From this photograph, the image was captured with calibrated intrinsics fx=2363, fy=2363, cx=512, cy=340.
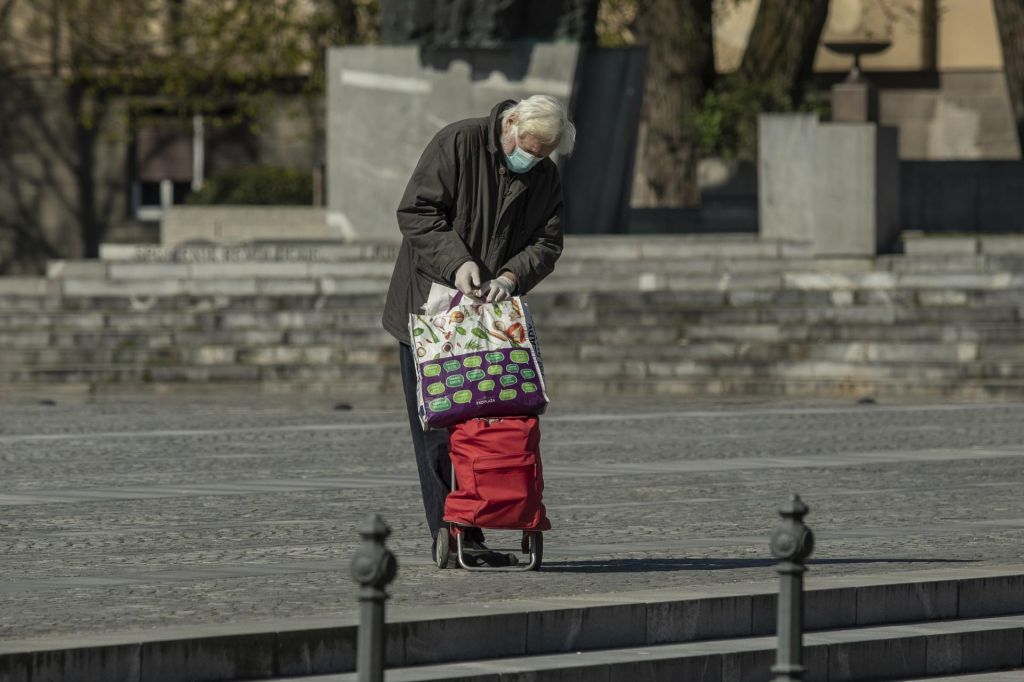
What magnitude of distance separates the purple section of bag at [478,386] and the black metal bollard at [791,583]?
261 cm

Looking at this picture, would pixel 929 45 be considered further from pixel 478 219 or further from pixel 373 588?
pixel 373 588

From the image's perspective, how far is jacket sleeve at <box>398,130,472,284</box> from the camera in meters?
8.02

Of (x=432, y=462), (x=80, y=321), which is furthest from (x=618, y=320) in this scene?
(x=432, y=462)

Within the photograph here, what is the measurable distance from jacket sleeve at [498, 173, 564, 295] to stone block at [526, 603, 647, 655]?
1.30m

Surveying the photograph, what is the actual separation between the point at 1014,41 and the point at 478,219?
24.3 m

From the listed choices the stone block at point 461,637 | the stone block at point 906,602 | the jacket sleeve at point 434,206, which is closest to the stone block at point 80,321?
the jacket sleeve at point 434,206

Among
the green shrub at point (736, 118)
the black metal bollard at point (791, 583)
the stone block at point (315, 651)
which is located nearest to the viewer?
the black metal bollard at point (791, 583)

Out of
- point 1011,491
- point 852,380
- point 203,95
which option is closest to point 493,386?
point 1011,491

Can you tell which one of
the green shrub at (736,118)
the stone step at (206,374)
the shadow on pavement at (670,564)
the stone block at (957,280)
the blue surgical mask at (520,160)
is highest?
the green shrub at (736,118)

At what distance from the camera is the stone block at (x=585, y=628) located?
7.06 m

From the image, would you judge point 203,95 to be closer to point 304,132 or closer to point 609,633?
point 304,132

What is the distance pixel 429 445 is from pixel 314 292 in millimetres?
13329

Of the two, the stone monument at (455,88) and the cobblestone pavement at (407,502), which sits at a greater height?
the stone monument at (455,88)

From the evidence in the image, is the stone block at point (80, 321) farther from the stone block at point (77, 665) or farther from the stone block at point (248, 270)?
the stone block at point (77, 665)
